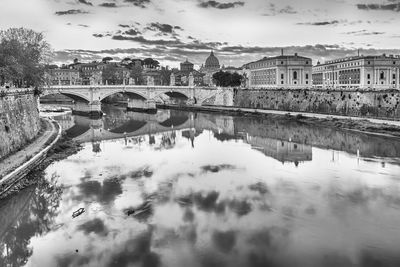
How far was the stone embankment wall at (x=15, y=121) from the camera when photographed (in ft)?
61.7

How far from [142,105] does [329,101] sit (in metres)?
22.1

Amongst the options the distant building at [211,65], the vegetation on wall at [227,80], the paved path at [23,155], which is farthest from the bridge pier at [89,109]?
the distant building at [211,65]

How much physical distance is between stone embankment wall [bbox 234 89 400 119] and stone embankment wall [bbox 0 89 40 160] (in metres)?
25.7

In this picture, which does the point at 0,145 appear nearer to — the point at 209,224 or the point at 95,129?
the point at 209,224

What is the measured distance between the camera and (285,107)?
4725 centimetres

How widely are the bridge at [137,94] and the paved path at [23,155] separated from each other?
15629 millimetres

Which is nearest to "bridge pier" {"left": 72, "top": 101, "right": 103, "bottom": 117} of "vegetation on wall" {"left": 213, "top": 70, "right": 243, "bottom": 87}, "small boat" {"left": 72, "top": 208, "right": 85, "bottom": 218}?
"vegetation on wall" {"left": 213, "top": 70, "right": 243, "bottom": 87}

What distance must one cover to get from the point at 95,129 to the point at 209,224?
2395cm

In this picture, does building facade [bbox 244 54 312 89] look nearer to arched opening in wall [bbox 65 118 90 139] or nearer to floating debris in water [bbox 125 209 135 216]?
arched opening in wall [bbox 65 118 90 139]

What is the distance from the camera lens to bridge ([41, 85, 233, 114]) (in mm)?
44062

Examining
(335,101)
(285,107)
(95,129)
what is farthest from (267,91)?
(95,129)

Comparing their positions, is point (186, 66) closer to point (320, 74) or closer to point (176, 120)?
point (320, 74)

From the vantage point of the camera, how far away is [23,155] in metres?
19.0

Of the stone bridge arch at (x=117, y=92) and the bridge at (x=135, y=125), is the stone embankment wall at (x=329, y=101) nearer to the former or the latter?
the bridge at (x=135, y=125)
